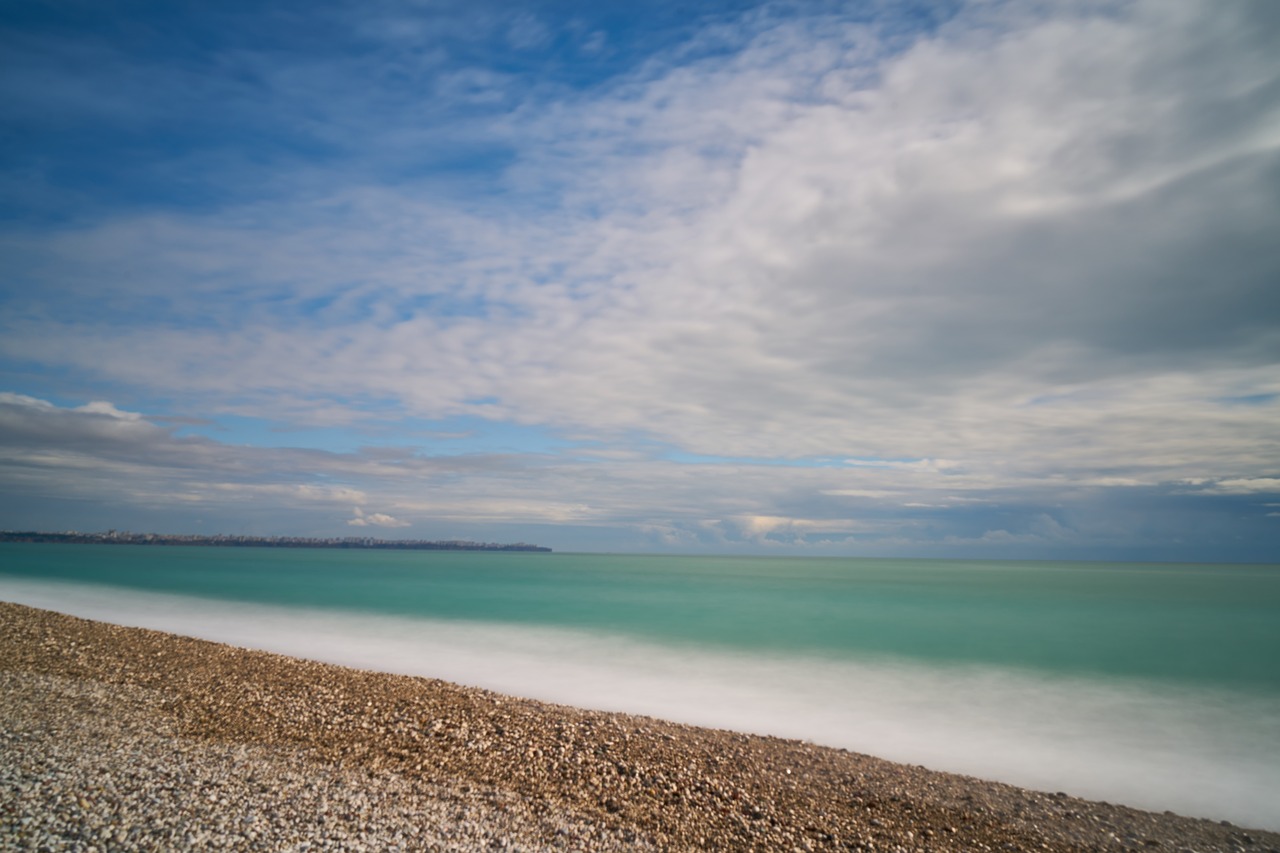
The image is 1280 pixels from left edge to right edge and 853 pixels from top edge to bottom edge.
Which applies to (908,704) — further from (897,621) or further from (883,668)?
(897,621)

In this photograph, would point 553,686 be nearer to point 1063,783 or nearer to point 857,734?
point 857,734

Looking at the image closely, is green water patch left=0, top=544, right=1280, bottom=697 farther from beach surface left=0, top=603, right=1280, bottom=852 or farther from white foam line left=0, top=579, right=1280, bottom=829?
beach surface left=0, top=603, right=1280, bottom=852

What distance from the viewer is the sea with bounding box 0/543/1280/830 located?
9961 mm

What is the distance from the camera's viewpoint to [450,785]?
664 centimetres

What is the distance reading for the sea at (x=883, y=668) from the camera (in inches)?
392

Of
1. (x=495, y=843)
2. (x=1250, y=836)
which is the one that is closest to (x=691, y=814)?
(x=495, y=843)

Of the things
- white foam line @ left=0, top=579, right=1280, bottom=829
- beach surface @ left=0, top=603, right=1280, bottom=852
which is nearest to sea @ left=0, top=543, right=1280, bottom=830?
white foam line @ left=0, top=579, right=1280, bottom=829

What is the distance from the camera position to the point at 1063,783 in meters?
8.74

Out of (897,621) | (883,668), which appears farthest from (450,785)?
(897,621)

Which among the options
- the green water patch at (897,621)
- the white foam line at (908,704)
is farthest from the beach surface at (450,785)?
the green water patch at (897,621)

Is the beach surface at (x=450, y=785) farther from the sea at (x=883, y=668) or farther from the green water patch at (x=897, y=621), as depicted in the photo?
the green water patch at (x=897, y=621)

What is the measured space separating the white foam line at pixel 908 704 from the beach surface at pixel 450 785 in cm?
158

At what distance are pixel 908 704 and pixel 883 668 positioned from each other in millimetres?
4120

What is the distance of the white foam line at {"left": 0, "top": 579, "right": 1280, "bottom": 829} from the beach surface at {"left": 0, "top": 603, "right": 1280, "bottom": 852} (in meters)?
1.58
